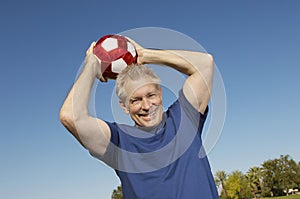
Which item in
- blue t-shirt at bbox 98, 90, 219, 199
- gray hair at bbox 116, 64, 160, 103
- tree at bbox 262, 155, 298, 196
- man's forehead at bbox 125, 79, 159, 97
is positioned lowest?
blue t-shirt at bbox 98, 90, 219, 199

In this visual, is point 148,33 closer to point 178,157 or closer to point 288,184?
point 178,157

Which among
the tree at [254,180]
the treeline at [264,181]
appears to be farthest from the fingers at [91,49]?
the tree at [254,180]

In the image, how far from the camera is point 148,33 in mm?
3512

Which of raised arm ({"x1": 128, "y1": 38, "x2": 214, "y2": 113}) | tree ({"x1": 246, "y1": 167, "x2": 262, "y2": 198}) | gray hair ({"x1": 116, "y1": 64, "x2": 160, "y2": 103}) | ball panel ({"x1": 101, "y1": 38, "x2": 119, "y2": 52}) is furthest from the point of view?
tree ({"x1": 246, "y1": 167, "x2": 262, "y2": 198})

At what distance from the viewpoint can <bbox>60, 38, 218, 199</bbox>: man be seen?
290 centimetres

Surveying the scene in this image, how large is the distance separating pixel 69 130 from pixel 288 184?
91.1m

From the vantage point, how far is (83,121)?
2.96 metres

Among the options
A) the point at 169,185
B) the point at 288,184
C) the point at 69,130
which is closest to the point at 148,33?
the point at 69,130

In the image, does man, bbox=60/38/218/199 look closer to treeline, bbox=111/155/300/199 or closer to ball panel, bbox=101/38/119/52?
ball panel, bbox=101/38/119/52

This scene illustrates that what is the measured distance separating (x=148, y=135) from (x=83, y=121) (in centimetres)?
45

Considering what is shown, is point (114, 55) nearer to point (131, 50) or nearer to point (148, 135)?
point (131, 50)

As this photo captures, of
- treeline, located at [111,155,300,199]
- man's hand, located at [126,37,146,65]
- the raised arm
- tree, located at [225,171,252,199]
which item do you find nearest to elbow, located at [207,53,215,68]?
the raised arm

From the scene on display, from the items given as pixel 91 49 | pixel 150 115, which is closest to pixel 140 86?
pixel 150 115

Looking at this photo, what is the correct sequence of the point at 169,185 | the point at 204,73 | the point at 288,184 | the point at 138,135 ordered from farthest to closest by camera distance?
1. the point at 288,184
2. the point at 204,73
3. the point at 138,135
4. the point at 169,185
